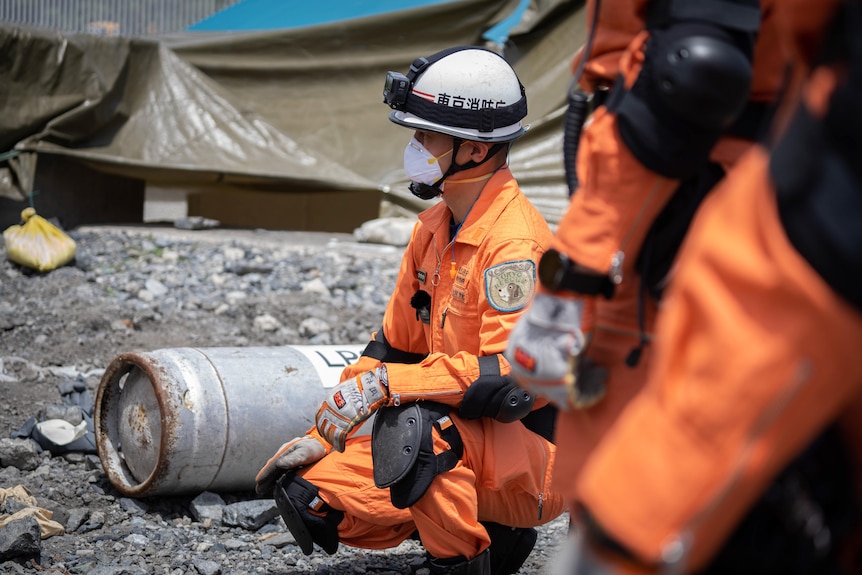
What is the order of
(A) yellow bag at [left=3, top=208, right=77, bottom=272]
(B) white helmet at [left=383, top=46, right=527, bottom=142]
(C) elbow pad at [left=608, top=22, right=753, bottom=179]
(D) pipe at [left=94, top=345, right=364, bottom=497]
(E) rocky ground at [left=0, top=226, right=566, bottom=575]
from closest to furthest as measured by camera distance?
(C) elbow pad at [left=608, top=22, right=753, bottom=179] < (B) white helmet at [left=383, top=46, right=527, bottom=142] < (E) rocky ground at [left=0, top=226, right=566, bottom=575] < (D) pipe at [left=94, top=345, right=364, bottom=497] < (A) yellow bag at [left=3, top=208, right=77, bottom=272]

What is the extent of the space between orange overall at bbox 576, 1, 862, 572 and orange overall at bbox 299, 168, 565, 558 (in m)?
1.65

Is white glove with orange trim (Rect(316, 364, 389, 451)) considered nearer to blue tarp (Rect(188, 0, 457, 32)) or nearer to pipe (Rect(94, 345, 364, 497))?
pipe (Rect(94, 345, 364, 497))

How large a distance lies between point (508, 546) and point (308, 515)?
680mm

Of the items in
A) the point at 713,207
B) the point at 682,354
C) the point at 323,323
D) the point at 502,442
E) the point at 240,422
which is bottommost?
the point at 323,323

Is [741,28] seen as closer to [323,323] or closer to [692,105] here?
[692,105]

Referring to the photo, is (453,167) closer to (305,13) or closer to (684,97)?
(684,97)

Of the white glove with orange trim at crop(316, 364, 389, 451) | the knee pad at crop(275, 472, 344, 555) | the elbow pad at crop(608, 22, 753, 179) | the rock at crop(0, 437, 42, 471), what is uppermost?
the elbow pad at crop(608, 22, 753, 179)

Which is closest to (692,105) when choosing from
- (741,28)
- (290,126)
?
(741,28)

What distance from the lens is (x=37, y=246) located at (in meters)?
7.18

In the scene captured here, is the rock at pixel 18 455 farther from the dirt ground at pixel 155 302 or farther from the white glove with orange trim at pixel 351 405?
the white glove with orange trim at pixel 351 405

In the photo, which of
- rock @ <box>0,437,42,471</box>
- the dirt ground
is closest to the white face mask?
rock @ <box>0,437,42,471</box>

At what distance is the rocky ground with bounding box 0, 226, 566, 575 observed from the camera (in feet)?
11.6

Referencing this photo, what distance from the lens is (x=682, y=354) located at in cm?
120

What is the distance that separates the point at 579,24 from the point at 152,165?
3846 mm
